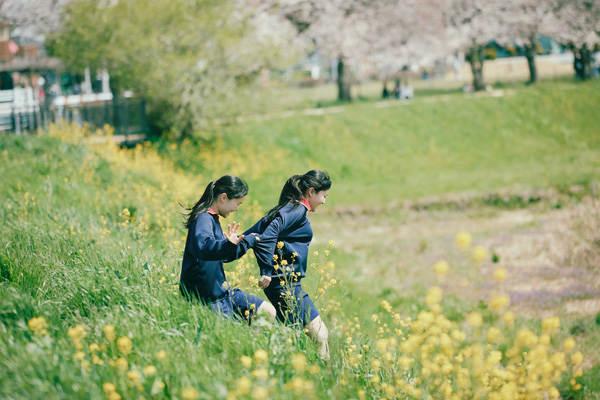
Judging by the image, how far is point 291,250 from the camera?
6086 mm

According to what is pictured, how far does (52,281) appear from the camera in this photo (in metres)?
6.01

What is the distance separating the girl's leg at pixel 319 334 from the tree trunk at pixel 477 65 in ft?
113

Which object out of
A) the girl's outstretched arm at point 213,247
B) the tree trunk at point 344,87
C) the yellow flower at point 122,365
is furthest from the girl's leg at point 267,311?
the tree trunk at point 344,87

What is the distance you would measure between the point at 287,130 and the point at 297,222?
75.6ft

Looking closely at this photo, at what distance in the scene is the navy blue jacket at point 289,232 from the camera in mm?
5934

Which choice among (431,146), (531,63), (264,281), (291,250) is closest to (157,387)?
(264,281)

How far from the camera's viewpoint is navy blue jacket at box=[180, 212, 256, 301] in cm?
535

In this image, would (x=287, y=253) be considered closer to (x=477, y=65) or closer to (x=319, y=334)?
(x=319, y=334)

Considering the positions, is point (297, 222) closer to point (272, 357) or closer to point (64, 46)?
point (272, 357)

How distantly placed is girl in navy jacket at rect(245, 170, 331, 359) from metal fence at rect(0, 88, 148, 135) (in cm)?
1917

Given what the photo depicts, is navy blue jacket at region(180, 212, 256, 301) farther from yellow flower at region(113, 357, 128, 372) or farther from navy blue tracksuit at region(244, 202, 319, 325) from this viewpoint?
yellow flower at region(113, 357, 128, 372)

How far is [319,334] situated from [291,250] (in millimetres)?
740

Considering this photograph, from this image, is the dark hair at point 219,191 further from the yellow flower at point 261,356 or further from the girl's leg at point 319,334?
the yellow flower at point 261,356

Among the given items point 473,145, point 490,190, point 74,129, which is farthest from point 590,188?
point 74,129
